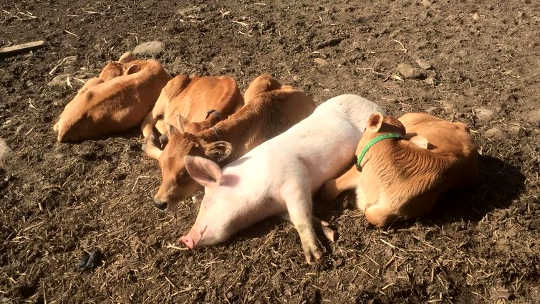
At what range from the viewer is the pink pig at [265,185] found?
4.82m

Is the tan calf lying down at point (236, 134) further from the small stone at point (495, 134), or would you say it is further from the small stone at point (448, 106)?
the small stone at point (495, 134)

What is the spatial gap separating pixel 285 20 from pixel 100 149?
434 centimetres

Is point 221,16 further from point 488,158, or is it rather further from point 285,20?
point 488,158

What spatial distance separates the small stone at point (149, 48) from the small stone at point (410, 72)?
4112 millimetres

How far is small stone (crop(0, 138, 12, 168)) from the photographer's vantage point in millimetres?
6719

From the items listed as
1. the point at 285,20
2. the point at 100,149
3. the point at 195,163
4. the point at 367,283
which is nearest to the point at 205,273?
the point at 195,163

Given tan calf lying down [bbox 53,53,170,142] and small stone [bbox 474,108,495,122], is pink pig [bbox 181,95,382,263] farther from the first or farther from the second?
tan calf lying down [bbox 53,53,170,142]

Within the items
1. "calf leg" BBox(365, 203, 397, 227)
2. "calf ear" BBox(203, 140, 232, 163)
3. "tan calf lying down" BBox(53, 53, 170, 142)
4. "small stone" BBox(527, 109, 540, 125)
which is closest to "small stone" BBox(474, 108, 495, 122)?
→ "small stone" BBox(527, 109, 540, 125)

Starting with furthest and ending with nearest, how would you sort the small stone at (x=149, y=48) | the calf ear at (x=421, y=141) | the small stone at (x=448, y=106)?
the small stone at (x=149, y=48) → the small stone at (x=448, y=106) → the calf ear at (x=421, y=141)

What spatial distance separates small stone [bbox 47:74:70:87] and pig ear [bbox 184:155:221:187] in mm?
4548

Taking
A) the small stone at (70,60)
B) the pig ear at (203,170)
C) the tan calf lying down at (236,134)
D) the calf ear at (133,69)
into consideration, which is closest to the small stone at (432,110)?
the tan calf lying down at (236,134)

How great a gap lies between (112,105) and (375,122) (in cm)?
371

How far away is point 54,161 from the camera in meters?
6.60

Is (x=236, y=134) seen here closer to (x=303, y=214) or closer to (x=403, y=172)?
(x=303, y=214)
